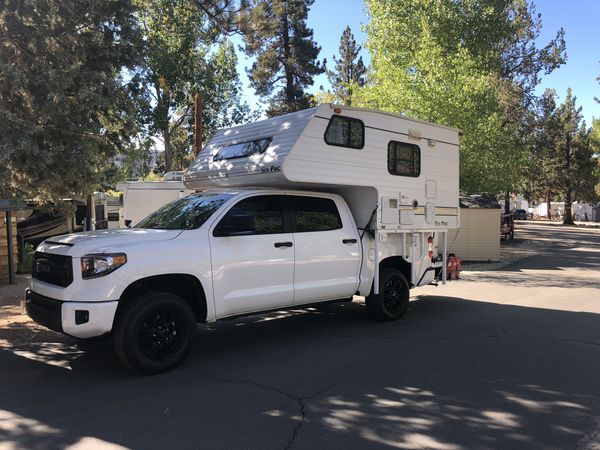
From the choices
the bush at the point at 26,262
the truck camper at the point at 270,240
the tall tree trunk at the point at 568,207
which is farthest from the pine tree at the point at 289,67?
the tall tree trunk at the point at 568,207

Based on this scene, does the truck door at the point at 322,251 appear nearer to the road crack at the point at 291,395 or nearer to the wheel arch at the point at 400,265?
the wheel arch at the point at 400,265

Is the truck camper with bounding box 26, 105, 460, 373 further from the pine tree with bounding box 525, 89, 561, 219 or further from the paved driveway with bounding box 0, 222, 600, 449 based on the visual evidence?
the pine tree with bounding box 525, 89, 561, 219

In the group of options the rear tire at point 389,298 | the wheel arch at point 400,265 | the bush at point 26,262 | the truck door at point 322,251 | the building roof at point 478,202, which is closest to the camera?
the truck door at point 322,251

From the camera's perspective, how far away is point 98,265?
194 inches

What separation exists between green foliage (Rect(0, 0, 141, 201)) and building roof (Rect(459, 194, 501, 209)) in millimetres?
13217

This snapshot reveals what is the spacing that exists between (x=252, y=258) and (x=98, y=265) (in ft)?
5.60

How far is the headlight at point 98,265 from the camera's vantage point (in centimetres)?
492

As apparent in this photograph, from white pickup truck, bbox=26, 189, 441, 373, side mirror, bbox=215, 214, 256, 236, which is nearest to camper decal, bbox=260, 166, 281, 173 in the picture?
white pickup truck, bbox=26, 189, 441, 373

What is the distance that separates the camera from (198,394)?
4676 millimetres

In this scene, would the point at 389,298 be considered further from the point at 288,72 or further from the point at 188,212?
the point at 288,72

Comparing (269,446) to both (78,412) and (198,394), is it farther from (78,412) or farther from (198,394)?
(78,412)

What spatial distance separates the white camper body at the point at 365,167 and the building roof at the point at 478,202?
378 inches

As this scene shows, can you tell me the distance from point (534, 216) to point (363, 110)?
262ft

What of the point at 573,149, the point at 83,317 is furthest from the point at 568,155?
the point at 83,317
